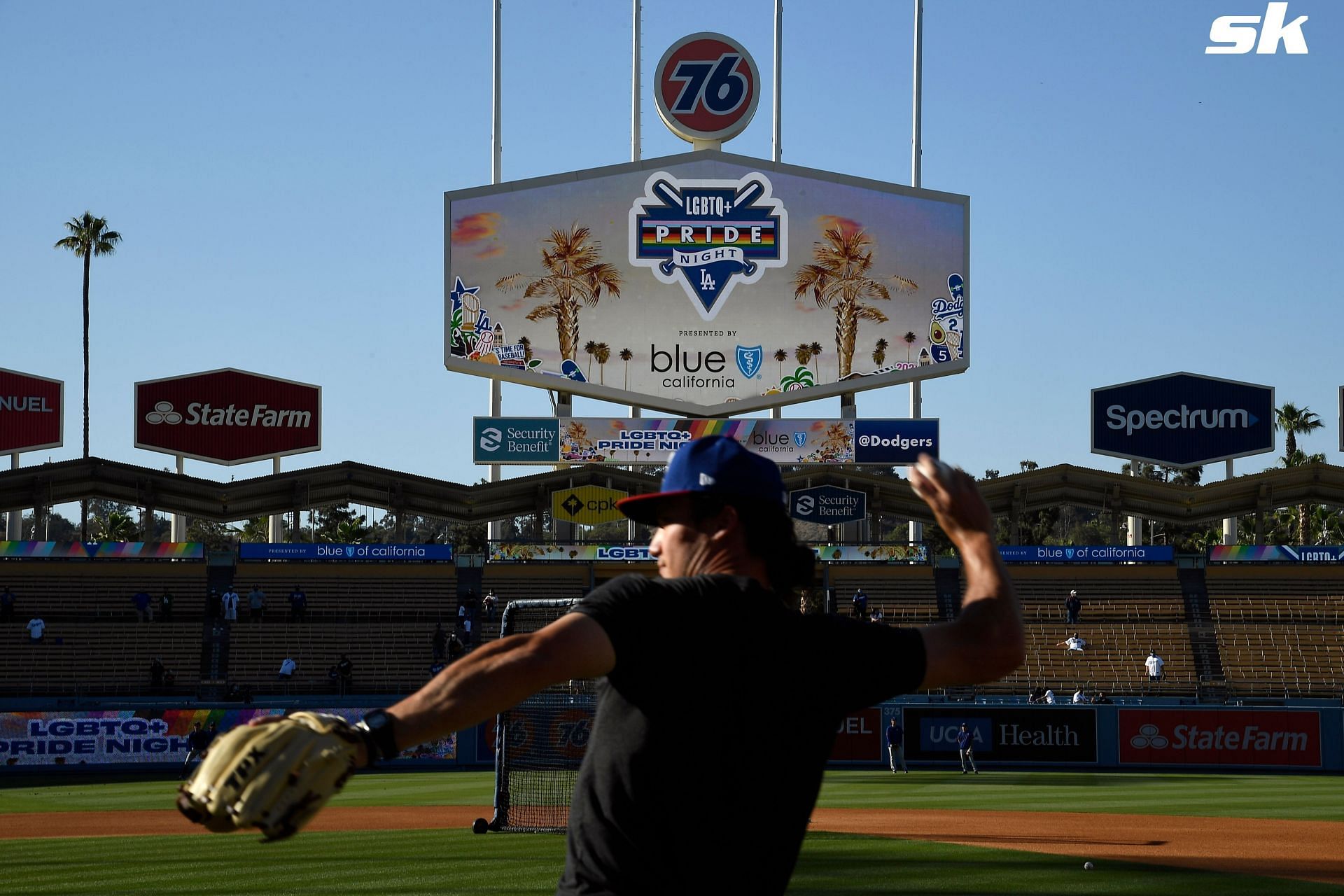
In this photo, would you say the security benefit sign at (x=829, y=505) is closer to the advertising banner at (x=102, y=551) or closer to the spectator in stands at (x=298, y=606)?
the spectator in stands at (x=298, y=606)

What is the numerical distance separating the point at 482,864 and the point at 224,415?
32.8 metres

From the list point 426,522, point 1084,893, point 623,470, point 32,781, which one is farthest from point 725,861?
point 426,522

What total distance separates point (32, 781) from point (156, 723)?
9.14 ft

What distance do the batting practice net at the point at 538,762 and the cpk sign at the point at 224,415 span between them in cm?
2829

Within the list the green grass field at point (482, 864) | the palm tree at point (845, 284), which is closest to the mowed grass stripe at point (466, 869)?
the green grass field at point (482, 864)

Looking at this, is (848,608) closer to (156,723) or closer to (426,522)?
(156,723)

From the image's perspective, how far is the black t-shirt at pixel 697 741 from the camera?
112 inches

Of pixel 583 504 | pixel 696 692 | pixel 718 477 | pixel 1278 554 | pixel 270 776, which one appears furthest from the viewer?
pixel 583 504

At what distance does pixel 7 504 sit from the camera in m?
46.4

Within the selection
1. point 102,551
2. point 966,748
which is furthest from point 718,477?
point 102,551

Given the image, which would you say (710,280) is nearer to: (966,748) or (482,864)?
(966,748)

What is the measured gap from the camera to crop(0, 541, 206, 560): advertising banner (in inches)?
1731

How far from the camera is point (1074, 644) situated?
1629 inches

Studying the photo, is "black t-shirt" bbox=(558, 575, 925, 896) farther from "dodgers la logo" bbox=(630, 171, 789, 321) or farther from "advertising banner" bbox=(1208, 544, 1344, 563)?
"advertising banner" bbox=(1208, 544, 1344, 563)
